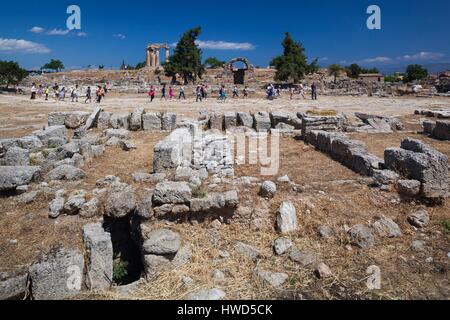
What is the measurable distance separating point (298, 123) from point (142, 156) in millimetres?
7831

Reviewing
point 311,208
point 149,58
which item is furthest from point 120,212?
point 149,58

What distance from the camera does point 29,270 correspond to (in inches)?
186

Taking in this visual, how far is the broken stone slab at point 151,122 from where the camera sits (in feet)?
50.5

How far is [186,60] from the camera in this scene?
52375 mm

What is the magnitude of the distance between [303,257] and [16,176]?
19.6ft

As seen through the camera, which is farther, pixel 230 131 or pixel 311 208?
pixel 230 131

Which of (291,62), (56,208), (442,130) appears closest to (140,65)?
(291,62)

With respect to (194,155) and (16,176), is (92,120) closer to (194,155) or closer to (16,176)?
(194,155)

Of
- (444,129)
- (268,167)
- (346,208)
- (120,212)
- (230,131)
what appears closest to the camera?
(120,212)

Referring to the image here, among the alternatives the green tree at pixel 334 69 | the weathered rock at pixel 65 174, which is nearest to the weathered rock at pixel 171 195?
the weathered rock at pixel 65 174

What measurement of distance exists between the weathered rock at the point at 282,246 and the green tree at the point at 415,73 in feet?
205

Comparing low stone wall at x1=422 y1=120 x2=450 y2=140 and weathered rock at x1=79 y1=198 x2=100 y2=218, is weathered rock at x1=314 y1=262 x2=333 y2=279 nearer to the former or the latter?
Answer: weathered rock at x1=79 y1=198 x2=100 y2=218

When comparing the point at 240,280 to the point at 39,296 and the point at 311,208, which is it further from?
the point at 39,296

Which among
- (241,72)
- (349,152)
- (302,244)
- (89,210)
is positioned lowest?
(302,244)
